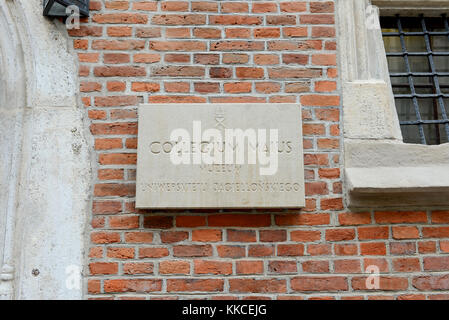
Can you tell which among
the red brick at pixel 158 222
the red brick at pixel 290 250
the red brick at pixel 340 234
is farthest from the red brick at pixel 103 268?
the red brick at pixel 340 234

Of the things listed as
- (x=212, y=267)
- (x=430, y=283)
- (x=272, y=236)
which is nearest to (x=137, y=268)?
(x=212, y=267)

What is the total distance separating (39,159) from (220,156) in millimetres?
933

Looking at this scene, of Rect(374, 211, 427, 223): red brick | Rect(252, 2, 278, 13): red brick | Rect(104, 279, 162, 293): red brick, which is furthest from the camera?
Rect(252, 2, 278, 13): red brick

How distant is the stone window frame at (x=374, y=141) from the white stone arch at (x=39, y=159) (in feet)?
4.54

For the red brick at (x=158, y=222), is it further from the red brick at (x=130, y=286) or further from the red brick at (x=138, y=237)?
the red brick at (x=130, y=286)

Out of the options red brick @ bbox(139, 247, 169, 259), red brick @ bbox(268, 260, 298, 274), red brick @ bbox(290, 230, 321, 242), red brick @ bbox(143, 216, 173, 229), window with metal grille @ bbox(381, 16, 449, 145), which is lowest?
red brick @ bbox(268, 260, 298, 274)

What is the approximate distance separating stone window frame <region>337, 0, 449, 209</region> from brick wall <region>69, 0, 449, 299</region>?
0.22 feet

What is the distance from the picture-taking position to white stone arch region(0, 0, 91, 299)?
231 centimetres

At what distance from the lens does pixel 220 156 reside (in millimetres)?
2385

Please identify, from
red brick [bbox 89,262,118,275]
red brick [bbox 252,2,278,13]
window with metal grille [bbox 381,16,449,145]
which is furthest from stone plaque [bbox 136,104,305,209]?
window with metal grille [bbox 381,16,449,145]

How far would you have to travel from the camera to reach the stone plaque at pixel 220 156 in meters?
2.34

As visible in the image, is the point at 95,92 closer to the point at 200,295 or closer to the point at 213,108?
the point at 213,108

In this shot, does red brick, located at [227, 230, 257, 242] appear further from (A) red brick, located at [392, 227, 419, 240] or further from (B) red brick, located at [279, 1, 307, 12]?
(B) red brick, located at [279, 1, 307, 12]

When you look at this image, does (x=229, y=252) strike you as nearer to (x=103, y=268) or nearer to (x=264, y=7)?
(x=103, y=268)
